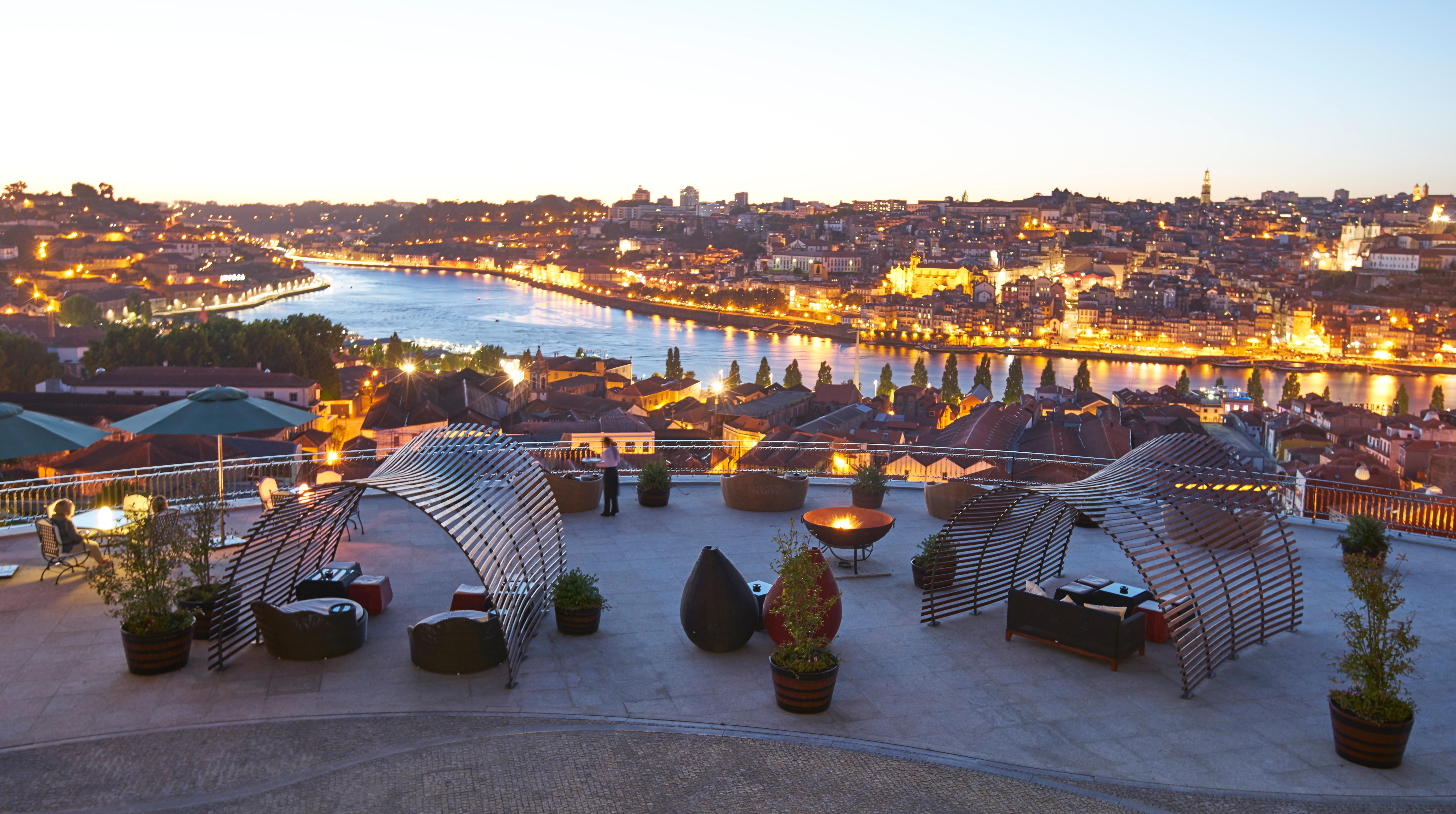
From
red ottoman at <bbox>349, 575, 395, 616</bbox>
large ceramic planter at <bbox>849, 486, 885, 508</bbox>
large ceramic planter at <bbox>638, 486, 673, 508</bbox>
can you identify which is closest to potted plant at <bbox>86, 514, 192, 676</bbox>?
red ottoman at <bbox>349, 575, 395, 616</bbox>

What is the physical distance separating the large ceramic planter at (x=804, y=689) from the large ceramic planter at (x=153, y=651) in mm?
2327

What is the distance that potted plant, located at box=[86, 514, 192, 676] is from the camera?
4.02 m

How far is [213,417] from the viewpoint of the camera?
5809 mm

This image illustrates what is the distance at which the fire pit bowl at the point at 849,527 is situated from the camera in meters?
5.34

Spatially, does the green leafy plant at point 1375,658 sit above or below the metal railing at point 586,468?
above

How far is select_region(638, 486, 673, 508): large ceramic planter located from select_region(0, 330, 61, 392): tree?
2802cm

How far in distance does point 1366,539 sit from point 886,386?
37.7 m

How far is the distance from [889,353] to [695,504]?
201ft

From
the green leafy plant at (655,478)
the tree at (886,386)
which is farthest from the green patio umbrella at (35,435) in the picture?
the tree at (886,386)

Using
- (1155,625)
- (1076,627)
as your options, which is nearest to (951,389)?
(1155,625)

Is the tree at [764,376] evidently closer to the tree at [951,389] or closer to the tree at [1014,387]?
the tree at [951,389]

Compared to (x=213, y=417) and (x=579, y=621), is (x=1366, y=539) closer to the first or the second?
(x=579, y=621)

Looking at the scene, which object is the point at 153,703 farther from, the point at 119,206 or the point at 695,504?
the point at 119,206

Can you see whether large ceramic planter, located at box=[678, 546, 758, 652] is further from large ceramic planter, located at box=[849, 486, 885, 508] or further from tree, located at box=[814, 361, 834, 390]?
tree, located at box=[814, 361, 834, 390]
